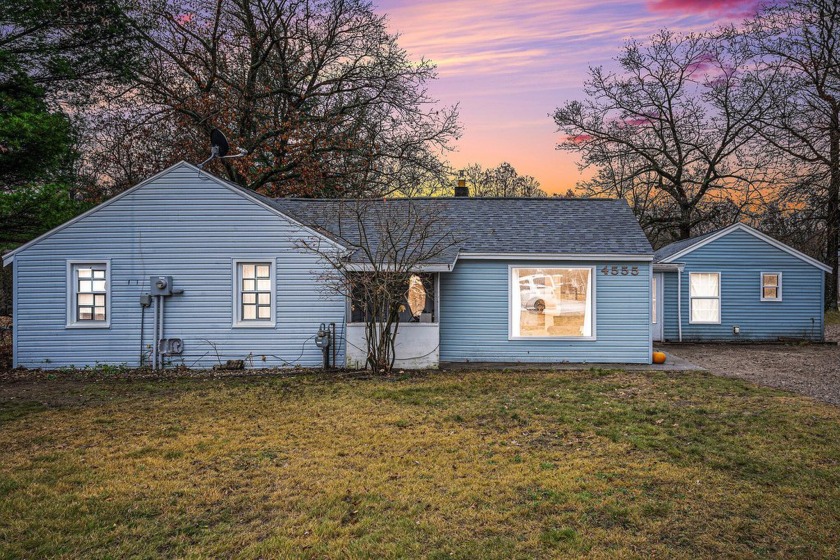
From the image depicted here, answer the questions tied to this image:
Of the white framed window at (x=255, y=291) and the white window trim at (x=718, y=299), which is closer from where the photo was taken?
the white framed window at (x=255, y=291)

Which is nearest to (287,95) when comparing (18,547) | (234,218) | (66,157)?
(66,157)

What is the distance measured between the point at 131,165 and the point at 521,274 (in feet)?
58.8

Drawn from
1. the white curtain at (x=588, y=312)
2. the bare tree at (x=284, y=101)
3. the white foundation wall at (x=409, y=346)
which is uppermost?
the bare tree at (x=284, y=101)

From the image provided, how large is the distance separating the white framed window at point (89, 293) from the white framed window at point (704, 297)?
1827 cm

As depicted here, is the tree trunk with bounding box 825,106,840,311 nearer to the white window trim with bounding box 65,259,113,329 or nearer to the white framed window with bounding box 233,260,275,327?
the white framed window with bounding box 233,260,275,327

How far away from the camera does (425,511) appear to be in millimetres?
4230

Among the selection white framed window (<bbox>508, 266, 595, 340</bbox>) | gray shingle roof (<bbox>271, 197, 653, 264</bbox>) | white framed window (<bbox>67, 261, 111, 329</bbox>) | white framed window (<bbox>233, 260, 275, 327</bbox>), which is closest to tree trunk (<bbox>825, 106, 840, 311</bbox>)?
gray shingle roof (<bbox>271, 197, 653, 264</bbox>)

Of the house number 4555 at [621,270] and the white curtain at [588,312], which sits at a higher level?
the house number 4555 at [621,270]

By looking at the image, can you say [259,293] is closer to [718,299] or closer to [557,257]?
[557,257]

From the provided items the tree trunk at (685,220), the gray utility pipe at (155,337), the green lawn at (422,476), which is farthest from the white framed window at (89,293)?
the tree trunk at (685,220)

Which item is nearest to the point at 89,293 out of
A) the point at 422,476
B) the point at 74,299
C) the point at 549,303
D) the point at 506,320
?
the point at 74,299

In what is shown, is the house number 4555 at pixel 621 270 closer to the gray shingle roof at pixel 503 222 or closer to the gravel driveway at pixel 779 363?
the gray shingle roof at pixel 503 222

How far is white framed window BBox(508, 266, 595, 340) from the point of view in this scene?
40.8 ft

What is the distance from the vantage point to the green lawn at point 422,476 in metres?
3.74
